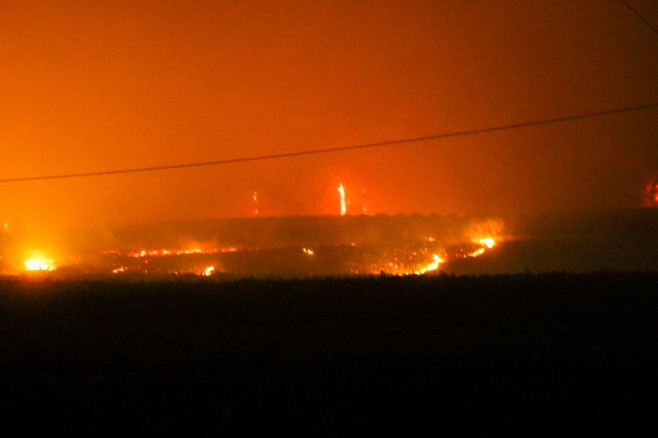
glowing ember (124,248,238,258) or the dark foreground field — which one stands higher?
glowing ember (124,248,238,258)

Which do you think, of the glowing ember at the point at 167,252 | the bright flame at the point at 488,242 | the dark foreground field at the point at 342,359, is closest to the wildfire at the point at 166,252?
the glowing ember at the point at 167,252

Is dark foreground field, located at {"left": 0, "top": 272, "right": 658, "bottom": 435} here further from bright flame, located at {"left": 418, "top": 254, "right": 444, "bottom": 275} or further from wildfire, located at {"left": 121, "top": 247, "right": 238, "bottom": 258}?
wildfire, located at {"left": 121, "top": 247, "right": 238, "bottom": 258}

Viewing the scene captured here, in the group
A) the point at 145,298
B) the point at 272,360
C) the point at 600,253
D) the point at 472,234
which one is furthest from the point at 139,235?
the point at 272,360

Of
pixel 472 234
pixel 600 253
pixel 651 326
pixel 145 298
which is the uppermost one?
pixel 472 234

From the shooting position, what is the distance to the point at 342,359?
7738mm

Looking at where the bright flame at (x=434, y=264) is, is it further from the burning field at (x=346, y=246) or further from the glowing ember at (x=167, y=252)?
the glowing ember at (x=167, y=252)

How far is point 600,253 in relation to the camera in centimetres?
3095

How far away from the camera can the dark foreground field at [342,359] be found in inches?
238

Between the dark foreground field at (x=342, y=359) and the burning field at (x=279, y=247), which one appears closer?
the dark foreground field at (x=342, y=359)

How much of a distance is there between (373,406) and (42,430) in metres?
3.00

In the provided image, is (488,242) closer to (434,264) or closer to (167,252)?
(434,264)

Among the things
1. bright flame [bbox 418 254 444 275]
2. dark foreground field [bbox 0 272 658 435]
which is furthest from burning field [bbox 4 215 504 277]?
dark foreground field [bbox 0 272 658 435]

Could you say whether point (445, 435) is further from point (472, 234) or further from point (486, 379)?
point (472, 234)

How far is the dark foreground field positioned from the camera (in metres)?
6.05
